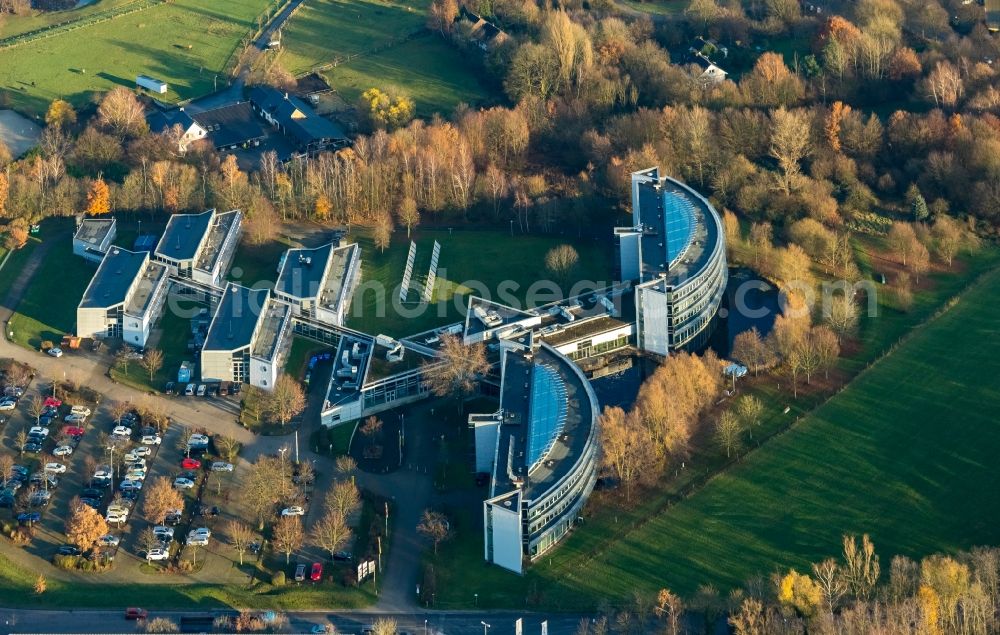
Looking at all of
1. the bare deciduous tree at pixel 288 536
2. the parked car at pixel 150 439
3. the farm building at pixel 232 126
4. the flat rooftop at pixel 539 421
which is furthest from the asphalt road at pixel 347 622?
the farm building at pixel 232 126

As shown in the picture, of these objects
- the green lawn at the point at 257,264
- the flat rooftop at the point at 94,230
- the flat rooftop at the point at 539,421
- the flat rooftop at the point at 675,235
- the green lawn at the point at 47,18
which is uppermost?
the green lawn at the point at 47,18

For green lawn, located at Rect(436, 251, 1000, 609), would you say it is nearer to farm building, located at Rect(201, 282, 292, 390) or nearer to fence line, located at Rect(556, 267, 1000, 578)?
fence line, located at Rect(556, 267, 1000, 578)

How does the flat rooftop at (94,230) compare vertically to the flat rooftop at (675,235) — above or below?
below

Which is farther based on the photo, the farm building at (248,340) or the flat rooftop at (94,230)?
the flat rooftop at (94,230)

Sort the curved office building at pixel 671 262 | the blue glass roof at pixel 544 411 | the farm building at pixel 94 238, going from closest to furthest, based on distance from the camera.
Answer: the blue glass roof at pixel 544 411
the curved office building at pixel 671 262
the farm building at pixel 94 238

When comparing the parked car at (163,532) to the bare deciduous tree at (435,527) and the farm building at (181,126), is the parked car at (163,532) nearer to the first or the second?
the bare deciduous tree at (435,527)

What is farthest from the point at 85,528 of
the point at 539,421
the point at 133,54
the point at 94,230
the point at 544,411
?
the point at 133,54

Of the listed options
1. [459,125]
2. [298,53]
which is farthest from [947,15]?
[298,53]
